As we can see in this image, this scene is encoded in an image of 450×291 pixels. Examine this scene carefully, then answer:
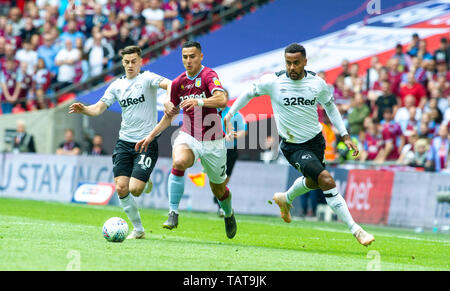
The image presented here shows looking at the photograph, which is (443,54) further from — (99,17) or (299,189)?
(99,17)

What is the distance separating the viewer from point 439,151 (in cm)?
1694

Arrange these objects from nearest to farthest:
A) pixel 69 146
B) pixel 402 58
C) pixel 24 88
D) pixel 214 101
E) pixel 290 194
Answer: pixel 214 101 < pixel 290 194 < pixel 402 58 < pixel 69 146 < pixel 24 88

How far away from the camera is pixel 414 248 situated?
11.3 m

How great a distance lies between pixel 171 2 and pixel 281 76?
15604 mm

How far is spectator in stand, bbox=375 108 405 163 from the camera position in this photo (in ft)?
59.0

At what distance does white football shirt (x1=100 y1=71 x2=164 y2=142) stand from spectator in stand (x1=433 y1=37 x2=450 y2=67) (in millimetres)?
10249

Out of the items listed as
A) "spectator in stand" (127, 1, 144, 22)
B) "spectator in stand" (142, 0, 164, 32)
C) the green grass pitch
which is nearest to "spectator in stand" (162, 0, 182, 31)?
"spectator in stand" (142, 0, 164, 32)

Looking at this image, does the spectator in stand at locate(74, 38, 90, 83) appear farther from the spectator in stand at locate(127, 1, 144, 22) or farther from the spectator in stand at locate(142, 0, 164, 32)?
the spectator in stand at locate(142, 0, 164, 32)

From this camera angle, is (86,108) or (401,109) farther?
(401,109)

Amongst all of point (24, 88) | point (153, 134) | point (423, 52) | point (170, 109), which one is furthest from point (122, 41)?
point (170, 109)

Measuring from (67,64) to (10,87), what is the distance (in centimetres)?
182

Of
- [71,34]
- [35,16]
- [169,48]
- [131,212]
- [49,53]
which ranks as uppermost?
[35,16]
